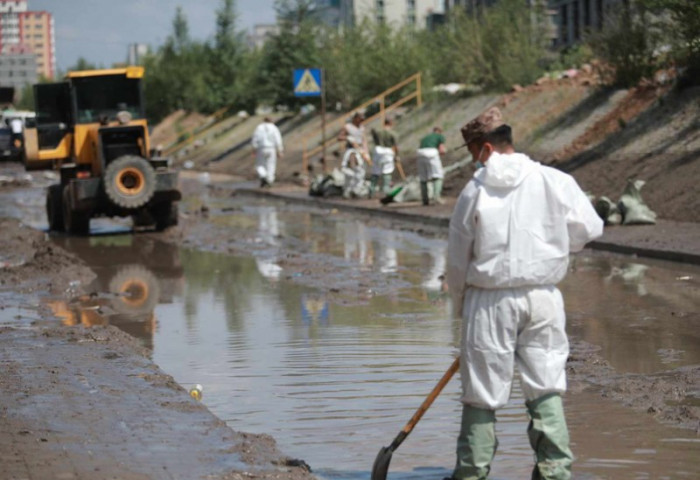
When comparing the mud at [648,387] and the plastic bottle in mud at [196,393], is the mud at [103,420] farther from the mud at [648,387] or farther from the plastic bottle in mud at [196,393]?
the mud at [648,387]

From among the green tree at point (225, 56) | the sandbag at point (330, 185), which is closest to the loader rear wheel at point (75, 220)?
the sandbag at point (330, 185)

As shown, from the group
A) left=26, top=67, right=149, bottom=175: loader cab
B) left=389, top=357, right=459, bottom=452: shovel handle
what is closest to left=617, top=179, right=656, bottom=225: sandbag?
left=26, top=67, right=149, bottom=175: loader cab

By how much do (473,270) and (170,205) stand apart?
55.6 feet

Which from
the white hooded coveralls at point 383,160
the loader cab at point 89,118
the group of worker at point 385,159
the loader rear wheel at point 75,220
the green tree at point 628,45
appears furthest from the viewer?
the green tree at point 628,45

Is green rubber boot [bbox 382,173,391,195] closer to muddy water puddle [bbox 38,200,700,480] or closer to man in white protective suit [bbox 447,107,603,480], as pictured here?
muddy water puddle [bbox 38,200,700,480]

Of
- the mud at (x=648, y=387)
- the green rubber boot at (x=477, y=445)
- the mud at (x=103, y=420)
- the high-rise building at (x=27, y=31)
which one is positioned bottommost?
the mud at (x=103, y=420)

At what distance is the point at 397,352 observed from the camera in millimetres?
9789

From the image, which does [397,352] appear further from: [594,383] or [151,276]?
[151,276]

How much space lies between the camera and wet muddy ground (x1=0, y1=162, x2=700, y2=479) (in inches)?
275

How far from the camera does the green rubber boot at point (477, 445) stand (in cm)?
565

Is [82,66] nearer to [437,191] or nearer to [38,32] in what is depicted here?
[38,32]

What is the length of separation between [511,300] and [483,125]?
0.78 metres

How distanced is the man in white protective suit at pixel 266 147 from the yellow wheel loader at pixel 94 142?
40.3ft

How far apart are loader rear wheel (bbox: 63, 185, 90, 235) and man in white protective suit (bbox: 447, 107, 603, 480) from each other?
16892mm
